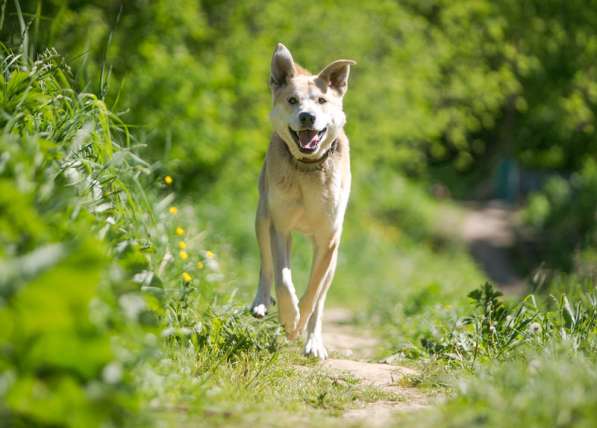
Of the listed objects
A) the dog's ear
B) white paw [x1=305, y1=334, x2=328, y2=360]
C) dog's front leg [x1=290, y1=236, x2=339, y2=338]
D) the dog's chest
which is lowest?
white paw [x1=305, y1=334, x2=328, y2=360]

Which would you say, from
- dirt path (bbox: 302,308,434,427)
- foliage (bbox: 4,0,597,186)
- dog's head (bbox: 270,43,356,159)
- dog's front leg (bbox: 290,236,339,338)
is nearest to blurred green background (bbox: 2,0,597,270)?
foliage (bbox: 4,0,597,186)

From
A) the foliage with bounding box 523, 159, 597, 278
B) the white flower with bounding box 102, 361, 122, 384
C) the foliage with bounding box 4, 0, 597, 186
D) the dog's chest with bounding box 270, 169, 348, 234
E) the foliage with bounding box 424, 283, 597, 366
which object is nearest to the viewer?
the white flower with bounding box 102, 361, 122, 384

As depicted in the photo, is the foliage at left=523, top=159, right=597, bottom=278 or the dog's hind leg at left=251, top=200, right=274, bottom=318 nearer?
the dog's hind leg at left=251, top=200, right=274, bottom=318

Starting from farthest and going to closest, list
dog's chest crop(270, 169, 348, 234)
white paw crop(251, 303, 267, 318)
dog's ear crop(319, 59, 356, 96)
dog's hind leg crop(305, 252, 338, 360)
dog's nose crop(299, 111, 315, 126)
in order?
dog's ear crop(319, 59, 356, 96)
dog's hind leg crop(305, 252, 338, 360)
dog's chest crop(270, 169, 348, 234)
dog's nose crop(299, 111, 315, 126)
white paw crop(251, 303, 267, 318)

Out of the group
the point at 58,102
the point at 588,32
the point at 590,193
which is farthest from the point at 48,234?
the point at 590,193

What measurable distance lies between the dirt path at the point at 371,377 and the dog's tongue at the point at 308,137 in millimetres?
1393

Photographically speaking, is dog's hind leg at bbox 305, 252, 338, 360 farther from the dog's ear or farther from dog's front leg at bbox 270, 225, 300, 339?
the dog's ear

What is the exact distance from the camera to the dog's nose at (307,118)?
4.88m

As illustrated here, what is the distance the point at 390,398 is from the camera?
4.02m

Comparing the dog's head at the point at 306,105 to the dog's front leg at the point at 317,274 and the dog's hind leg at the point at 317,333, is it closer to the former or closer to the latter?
the dog's front leg at the point at 317,274

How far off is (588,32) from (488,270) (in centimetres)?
548

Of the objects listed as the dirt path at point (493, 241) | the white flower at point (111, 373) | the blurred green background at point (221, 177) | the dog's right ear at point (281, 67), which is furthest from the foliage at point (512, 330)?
the dirt path at point (493, 241)

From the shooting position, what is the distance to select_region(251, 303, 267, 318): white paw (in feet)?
15.6

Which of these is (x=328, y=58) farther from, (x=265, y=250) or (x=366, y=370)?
(x=366, y=370)
